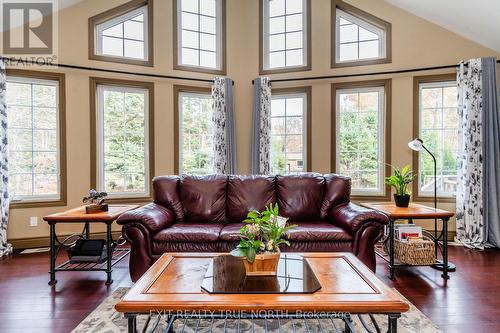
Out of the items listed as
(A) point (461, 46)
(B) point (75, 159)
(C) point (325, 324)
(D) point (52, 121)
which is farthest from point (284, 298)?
(A) point (461, 46)

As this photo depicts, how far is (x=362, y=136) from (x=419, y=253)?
212 centimetres

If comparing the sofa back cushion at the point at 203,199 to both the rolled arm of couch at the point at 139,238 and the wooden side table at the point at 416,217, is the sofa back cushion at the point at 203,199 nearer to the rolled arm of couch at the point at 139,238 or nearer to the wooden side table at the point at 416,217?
the rolled arm of couch at the point at 139,238

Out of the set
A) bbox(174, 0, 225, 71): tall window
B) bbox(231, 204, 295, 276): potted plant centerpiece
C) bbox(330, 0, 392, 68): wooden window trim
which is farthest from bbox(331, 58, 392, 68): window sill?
bbox(231, 204, 295, 276): potted plant centerpiece

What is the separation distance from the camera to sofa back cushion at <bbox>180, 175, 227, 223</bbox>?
354 cm

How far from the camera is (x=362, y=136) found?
4746mm

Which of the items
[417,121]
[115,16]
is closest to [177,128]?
[115,16]

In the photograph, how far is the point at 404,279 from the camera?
3119 mm

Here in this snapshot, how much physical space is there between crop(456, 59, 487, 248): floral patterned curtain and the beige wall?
34 cm

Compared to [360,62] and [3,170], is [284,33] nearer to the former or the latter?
[360,62]

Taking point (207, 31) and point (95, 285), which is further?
point (207, 31)

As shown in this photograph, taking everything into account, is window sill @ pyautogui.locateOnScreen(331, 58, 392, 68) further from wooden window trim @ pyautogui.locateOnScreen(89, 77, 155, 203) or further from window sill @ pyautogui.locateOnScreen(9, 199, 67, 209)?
window sill @ pyautogui.locateOnScreen(9, 199, 67, 209)

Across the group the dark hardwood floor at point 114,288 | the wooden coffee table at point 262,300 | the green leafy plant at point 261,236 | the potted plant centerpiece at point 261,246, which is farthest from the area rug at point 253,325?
the green leafy plant at point 261,236

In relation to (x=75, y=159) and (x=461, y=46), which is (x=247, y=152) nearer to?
(x=75, y=159)

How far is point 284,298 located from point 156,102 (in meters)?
3.88
